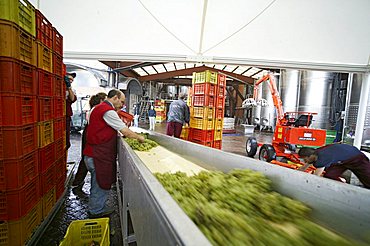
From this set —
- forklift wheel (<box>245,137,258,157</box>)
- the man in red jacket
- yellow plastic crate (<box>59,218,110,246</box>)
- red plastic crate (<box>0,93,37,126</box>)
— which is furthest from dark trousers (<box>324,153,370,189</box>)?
red plastic crate (<box>0,93,37,126</box>)

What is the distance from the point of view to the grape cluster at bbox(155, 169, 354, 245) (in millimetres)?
751

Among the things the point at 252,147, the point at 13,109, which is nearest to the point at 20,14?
the point at 13,109

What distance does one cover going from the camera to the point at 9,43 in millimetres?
1410

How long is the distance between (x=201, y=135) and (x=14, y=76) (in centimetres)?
418

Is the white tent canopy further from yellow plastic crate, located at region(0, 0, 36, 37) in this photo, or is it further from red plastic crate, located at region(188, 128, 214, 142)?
red plastic crate, located at region(188, 128, 214, 142)

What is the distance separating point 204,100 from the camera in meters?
4.96

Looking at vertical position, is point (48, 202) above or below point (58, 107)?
below

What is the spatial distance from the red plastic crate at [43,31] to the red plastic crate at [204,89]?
3484 millimetres

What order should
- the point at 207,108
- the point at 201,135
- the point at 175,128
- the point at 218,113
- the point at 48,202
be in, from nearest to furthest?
the point at 48,202 → the point at 207,108 → the point at 201,135 → the point at 175,128 → the point at 218,113

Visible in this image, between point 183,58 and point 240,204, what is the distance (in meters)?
Result: 2.86

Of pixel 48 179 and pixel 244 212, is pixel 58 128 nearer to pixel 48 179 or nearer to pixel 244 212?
pixel 48 179

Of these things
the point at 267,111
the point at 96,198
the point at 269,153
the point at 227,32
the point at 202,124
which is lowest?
the point at 96,198

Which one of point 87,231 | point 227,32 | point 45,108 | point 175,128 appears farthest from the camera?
point 175,128

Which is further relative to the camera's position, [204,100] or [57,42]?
[204,100]
